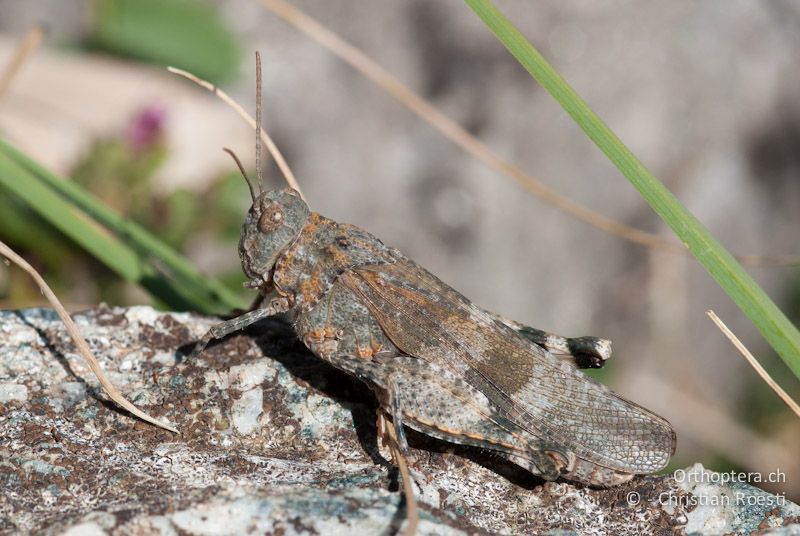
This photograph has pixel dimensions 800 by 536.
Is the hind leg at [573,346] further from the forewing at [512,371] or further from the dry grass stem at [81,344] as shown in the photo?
the dry grass stem at [81,344]

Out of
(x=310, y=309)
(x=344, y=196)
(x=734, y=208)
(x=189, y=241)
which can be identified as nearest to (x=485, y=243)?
(x=344, y=196)

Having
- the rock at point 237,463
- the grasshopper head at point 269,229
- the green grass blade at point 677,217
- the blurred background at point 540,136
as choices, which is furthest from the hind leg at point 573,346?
the blurred background at point 540,136

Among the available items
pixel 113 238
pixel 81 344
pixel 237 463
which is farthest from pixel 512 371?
pixel 113 238

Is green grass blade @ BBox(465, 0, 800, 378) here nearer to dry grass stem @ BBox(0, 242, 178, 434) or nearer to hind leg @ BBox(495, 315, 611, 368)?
hind leg @ BBox(495, 315, 611, 368)

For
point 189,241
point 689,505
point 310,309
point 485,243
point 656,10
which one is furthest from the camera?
point 485,243

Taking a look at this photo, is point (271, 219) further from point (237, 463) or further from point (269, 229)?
point (237, 463)

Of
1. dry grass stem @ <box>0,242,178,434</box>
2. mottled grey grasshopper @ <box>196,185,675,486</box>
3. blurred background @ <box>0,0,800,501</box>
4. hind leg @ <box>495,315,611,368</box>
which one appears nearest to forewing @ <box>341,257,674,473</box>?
mottled grey grasshopper @ <box>196,185,675,486</box>

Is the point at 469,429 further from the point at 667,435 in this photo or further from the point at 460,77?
the point at 460,77
